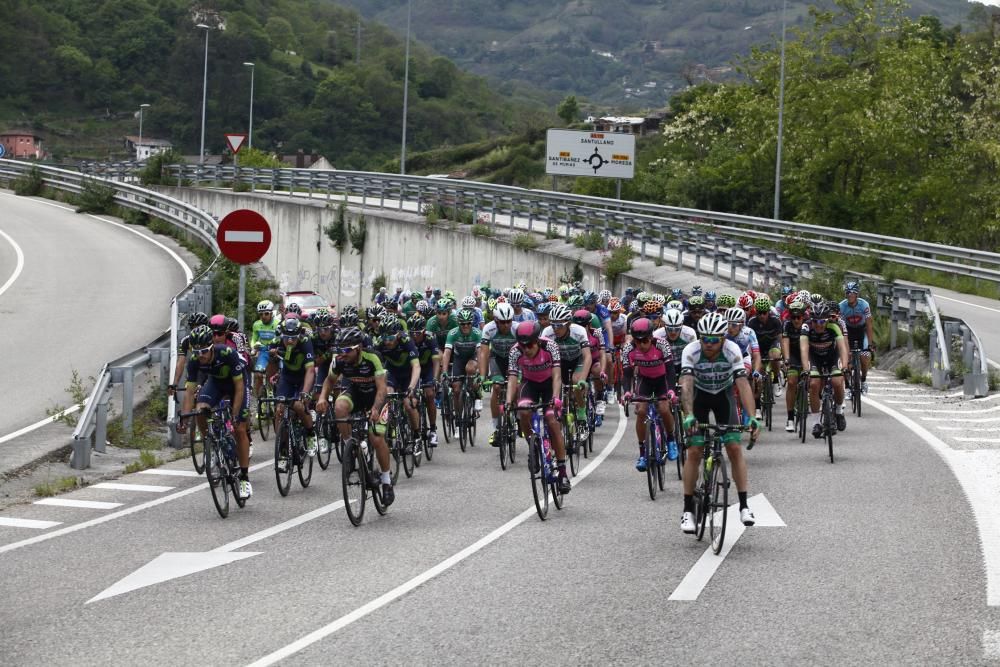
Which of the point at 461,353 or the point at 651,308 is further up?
the point at 651,308

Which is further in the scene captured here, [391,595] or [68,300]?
[68,300]

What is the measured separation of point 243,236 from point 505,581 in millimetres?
9150

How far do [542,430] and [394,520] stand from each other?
1600mm

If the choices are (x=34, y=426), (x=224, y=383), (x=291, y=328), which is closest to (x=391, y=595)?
(x=224, y=383)

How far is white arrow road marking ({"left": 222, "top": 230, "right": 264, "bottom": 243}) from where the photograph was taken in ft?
58.9

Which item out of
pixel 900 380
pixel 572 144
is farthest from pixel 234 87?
pixel 900 380

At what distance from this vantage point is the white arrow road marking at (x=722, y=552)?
378 inches

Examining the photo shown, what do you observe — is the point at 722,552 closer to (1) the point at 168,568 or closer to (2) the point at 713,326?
(2) the point at 713,326

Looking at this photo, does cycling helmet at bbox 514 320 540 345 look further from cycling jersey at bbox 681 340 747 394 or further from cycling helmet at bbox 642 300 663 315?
cycling helmet at bbox 642 300 663 315

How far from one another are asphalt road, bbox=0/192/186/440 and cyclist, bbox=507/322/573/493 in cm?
751

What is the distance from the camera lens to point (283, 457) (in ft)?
47.7

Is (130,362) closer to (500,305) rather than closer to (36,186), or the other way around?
(500,305)

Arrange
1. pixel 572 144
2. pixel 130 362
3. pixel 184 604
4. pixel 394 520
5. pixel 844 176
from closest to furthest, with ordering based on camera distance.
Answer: pixel 184 604 < pixel 394 520 < pixel 130 362 < pixel 844 176 < pixel 572 144

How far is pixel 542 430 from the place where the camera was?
13234 millimetres
